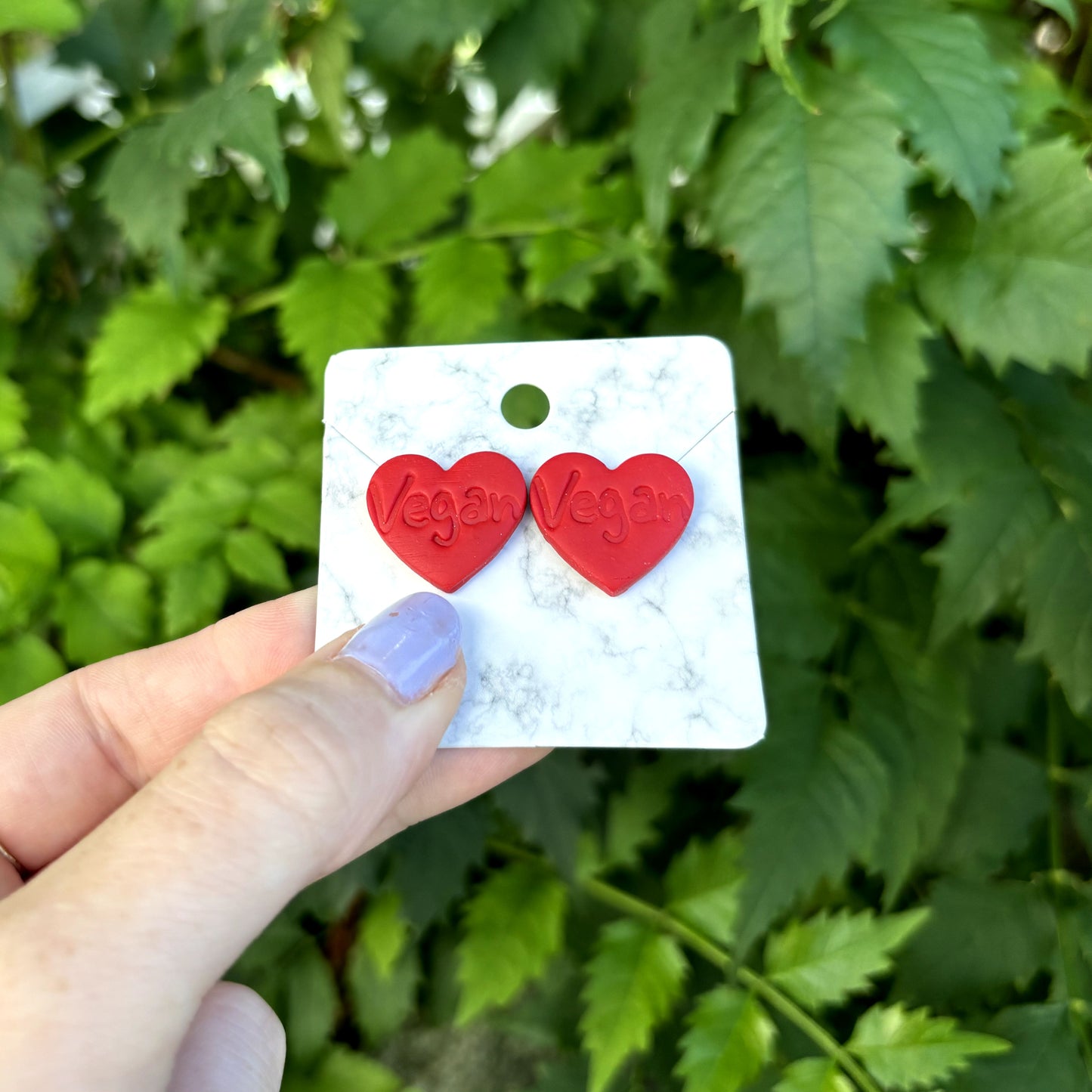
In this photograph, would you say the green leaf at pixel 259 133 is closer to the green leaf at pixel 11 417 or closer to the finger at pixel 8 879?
the green leaf at pixel 11 417

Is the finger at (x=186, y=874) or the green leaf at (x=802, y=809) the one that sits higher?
the finger at (x=186, y=874)

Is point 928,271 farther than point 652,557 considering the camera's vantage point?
Yes

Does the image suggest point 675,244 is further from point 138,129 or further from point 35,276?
point 35,276

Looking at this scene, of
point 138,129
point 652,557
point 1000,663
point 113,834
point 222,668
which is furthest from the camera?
point 1000,663

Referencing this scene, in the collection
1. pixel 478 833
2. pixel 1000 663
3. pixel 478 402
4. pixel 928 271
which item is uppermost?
pixel 928 271

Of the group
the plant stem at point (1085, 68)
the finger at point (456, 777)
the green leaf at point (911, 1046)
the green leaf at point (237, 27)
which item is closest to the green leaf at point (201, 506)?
the finger at point (456, 777)

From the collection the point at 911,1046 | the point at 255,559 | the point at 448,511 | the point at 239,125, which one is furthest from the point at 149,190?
the point at 911,1046

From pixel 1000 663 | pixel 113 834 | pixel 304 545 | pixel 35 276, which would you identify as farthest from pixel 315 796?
pixel 35 276
